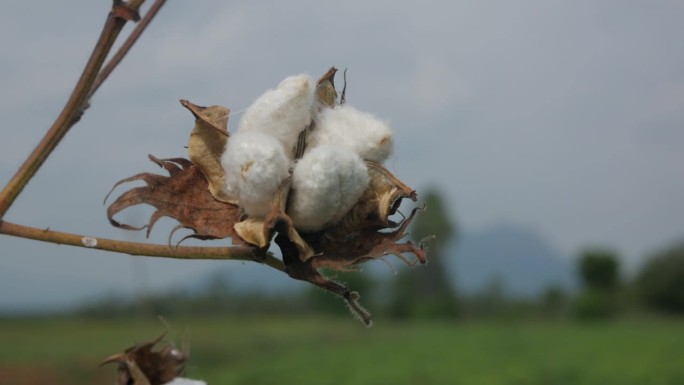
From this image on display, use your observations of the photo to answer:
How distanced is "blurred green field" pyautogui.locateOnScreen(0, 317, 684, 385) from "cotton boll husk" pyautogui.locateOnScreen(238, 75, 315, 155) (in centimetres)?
1717

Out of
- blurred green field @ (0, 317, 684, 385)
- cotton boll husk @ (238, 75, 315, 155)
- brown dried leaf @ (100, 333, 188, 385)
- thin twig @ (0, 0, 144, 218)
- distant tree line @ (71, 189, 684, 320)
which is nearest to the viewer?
thin twig @ (0, 0, 144, 218)

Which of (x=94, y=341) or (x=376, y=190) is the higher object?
(x=376, y=190)

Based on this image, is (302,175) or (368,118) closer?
(302,175)

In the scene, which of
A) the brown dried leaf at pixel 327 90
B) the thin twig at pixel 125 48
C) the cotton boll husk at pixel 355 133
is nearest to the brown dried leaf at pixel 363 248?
the cotton boll husk at pixel 355 133

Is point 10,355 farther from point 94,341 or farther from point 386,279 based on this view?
point 386,279

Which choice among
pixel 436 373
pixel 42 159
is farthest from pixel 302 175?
pixel 436 373

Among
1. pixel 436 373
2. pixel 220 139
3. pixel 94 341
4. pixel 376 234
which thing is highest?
pixel 220 139

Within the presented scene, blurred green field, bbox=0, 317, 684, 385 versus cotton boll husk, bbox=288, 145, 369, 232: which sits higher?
cotton boll husk, bbox=288, 145, 369, 232

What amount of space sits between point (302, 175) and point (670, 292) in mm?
54086

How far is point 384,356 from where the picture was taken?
3095 centimetres

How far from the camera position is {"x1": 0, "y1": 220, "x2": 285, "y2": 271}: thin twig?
46.1 inches

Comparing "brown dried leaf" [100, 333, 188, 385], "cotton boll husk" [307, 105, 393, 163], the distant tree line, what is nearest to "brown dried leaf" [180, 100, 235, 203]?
"cotton boll husk" [307, 105, 393, 163]

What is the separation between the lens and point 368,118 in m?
1.30

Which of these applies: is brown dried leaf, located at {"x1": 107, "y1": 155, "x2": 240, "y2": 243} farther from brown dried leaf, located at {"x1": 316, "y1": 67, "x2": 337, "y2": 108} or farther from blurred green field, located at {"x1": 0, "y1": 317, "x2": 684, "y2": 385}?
blurred green field, located at {"x1": 0, "y1": 317, "x2": 684, "y2": 385}
